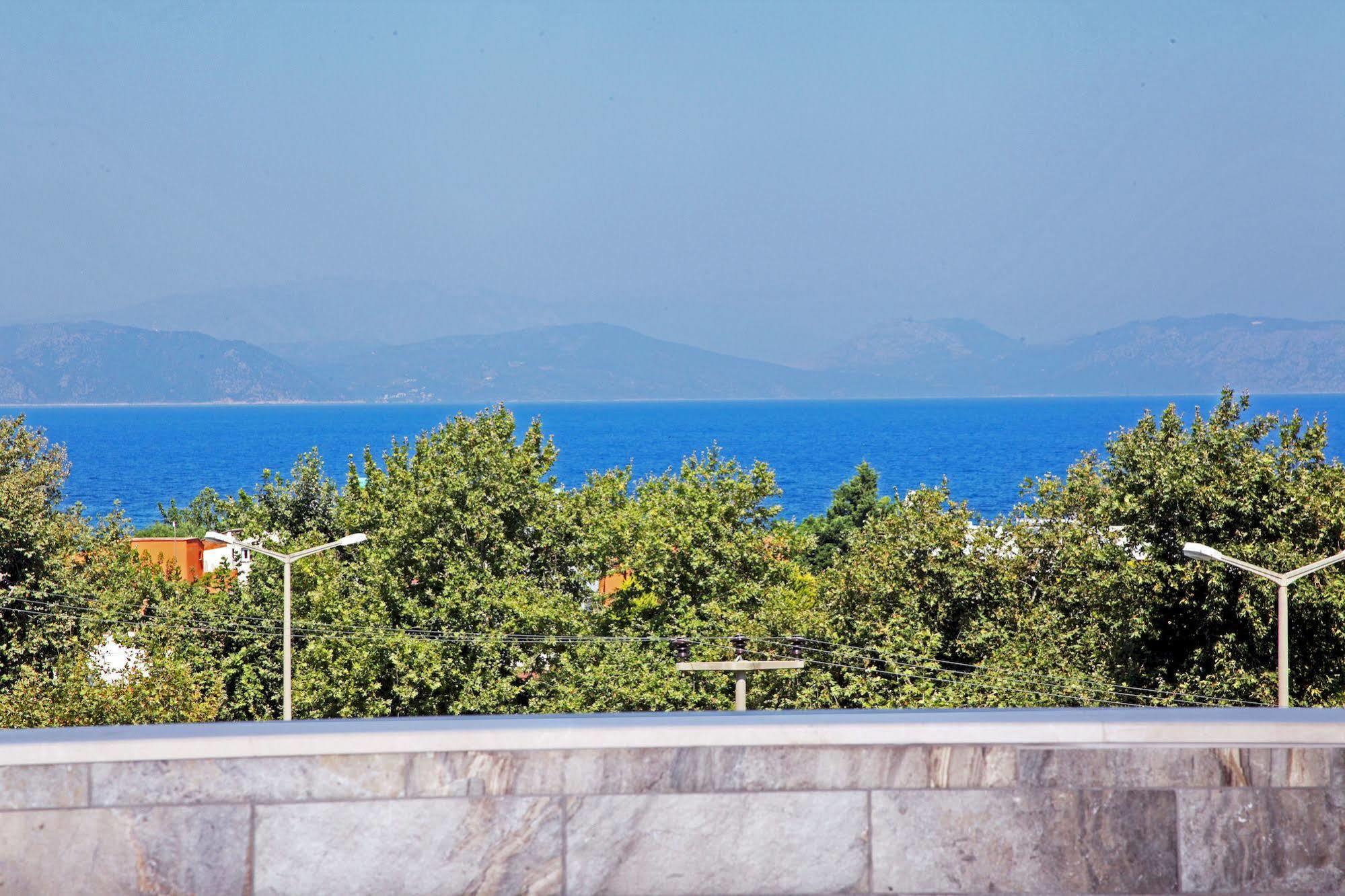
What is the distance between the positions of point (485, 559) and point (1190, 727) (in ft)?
109

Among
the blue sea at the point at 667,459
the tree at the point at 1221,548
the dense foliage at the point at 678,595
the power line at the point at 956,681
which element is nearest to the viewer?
the tree at the point at 1221,548

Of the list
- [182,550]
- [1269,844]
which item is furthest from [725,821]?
[182,550]

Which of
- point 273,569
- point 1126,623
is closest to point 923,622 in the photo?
point 1126,623

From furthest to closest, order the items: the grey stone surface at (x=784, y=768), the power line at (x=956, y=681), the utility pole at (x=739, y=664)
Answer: the power line at (x=956, y=681) < the utility pole at (x=739, y=664) < the grey stone surface at (x=784, y=768)

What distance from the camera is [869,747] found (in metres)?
4.07

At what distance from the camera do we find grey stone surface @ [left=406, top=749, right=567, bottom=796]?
3994 mm

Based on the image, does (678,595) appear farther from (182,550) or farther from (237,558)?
(182,550)

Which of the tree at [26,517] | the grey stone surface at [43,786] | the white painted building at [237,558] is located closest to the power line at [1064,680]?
the white painted building at [237,558]

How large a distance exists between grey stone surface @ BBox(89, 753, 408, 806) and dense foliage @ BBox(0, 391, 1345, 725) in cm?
2432

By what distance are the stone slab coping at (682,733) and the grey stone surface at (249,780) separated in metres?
0.03

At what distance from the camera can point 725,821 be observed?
404cm

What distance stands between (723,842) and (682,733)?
1.12ft

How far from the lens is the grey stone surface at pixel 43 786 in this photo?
12.6 ft

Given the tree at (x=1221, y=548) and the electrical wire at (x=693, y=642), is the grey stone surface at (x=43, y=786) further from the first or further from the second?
the electrical wire at (x=693, y=642)
